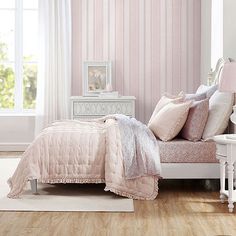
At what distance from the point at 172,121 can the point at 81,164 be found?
34.2 inches

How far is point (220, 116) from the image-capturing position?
4.79 metres

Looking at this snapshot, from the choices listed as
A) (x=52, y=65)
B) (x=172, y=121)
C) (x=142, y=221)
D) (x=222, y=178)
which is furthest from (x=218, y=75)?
(x=52, y=65)

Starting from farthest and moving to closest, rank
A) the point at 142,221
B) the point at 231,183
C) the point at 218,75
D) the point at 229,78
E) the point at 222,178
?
the point at 218,75 → the point at 222,178 → the point at 229,78 → the point at 231,183 → the point at 142,221

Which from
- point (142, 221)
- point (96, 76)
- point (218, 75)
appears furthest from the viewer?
point (96, 76)

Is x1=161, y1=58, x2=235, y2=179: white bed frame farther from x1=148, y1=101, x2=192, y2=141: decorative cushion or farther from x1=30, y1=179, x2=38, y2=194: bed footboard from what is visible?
x1=30, y1=179, x2=38, y2=194: bed footboard

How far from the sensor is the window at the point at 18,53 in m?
8.10

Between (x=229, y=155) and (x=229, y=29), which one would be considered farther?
(x=229, y=29)

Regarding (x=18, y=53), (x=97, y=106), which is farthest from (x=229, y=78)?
(x=18, y=53)

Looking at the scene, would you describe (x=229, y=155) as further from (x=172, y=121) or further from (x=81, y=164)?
(x=81, y=164)

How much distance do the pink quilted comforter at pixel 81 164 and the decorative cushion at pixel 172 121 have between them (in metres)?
0.41

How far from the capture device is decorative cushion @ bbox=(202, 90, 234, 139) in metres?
4.78

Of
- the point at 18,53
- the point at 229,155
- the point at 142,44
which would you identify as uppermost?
the point at 142,44

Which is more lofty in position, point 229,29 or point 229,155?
point 229,29

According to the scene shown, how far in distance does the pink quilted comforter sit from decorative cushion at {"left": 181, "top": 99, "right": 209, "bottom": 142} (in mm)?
515
